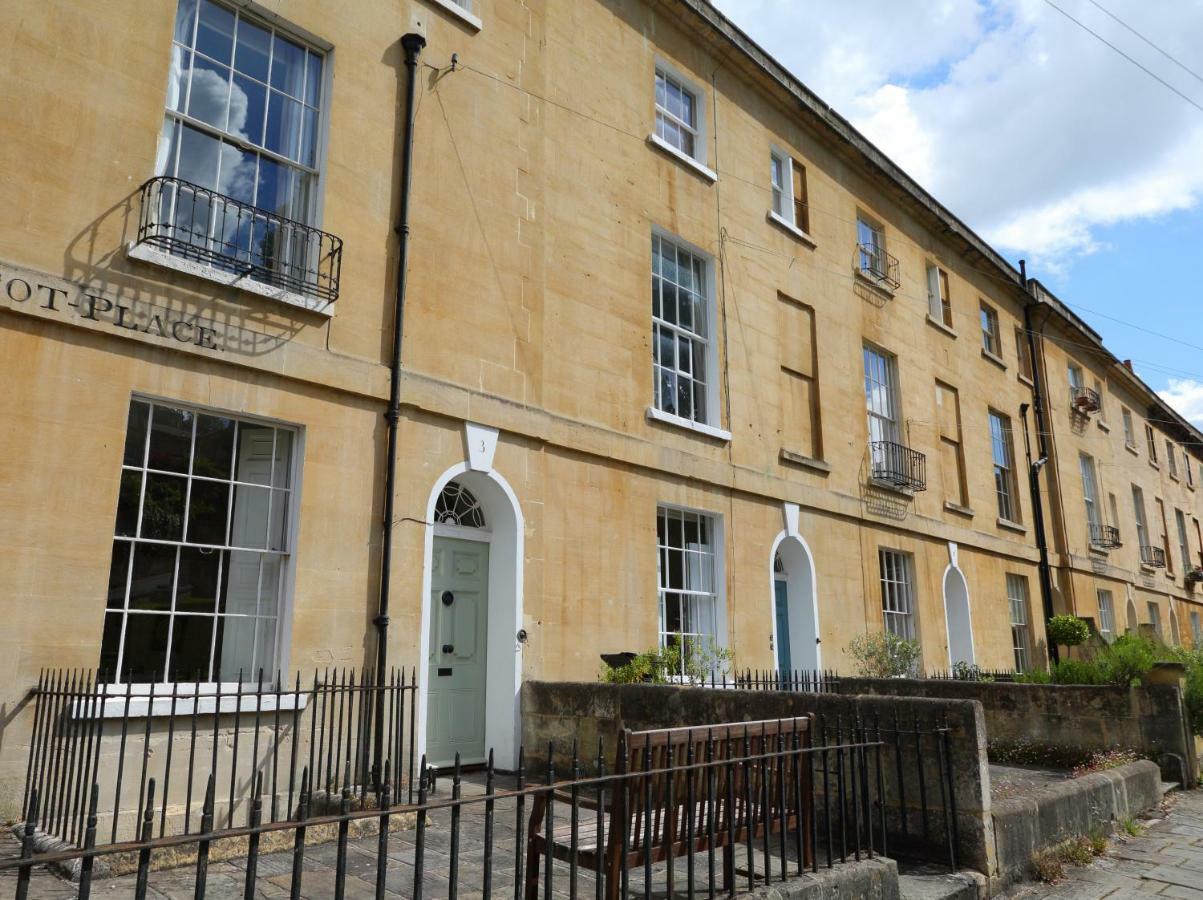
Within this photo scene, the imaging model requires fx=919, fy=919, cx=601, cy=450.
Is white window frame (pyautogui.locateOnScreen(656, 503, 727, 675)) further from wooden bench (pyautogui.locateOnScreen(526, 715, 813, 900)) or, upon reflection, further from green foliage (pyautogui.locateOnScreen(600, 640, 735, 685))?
wooden bench (pyautogui.locateOnScreen(526, 715, 813, 900))

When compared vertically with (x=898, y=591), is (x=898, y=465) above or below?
above

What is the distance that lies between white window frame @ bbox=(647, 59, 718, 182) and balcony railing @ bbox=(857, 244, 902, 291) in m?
4.58

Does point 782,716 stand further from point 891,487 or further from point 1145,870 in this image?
point 891,487

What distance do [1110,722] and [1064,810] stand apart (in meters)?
3.21

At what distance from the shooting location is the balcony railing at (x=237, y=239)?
7469 millimetres

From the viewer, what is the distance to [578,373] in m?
11.0

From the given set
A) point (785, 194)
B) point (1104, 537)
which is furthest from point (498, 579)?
→ point (1104, 537)

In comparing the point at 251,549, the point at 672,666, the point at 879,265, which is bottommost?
the point at 672,666

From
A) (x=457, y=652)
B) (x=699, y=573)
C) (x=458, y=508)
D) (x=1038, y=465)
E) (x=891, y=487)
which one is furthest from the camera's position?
(x=1038, y=465)

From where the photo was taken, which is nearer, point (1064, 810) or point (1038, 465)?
point (1064, 810)

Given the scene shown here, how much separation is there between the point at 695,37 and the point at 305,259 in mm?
8427

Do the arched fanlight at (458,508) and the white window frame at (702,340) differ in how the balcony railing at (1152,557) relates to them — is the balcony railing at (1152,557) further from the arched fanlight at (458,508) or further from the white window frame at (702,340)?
the arched fanlight at (458,508)

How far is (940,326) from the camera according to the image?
19.3m

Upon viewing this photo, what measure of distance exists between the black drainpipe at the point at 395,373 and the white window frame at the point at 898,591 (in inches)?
391
